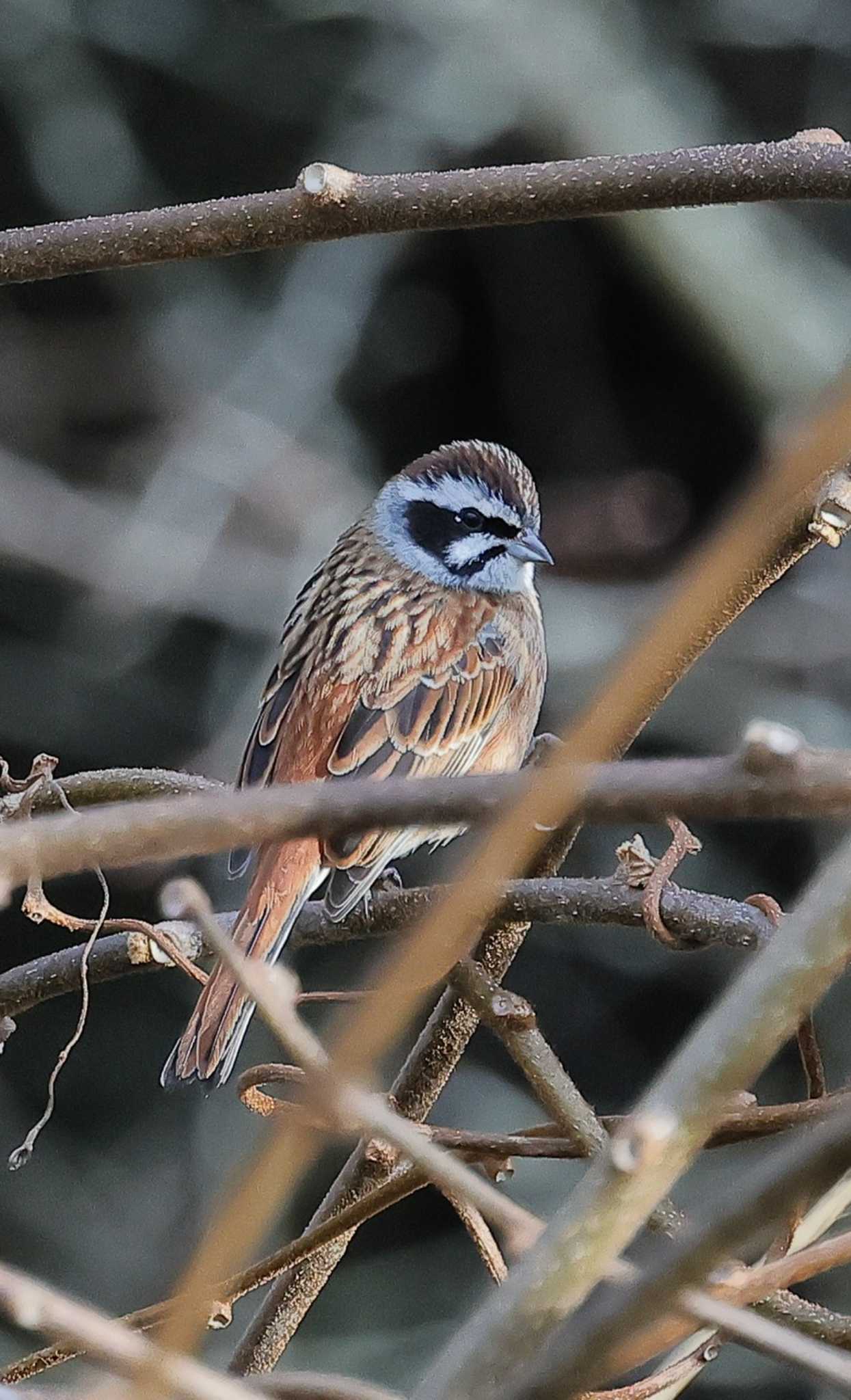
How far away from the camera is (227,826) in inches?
37.8

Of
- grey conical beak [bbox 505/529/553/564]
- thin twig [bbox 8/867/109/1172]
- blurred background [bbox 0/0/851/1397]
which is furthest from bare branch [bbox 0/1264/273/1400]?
blurred background [bbox 0/0/851/1397]

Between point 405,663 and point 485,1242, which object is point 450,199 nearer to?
point 485,1242

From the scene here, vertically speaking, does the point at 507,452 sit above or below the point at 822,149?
above

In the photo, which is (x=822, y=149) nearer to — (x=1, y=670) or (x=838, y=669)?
(x=838, y=669)

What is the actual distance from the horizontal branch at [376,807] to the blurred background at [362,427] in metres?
3.66

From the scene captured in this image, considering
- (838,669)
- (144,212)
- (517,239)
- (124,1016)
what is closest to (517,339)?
(517,239)

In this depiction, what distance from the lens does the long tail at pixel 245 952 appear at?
8.84 ft

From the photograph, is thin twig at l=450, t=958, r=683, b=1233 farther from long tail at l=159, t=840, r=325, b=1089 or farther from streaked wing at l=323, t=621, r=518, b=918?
streaked wing at l=323, t=621, r=518, b=918

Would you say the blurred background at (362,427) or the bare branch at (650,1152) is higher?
the blurred background at (362,427)

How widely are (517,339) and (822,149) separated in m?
3.74

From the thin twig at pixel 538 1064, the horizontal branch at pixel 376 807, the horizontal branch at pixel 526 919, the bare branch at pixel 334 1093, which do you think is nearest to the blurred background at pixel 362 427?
the horizontal branch at pixel 526 919

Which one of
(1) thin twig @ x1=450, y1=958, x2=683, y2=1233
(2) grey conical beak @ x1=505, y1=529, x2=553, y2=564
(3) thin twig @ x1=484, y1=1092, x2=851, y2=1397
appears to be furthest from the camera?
(2) grey conical beak @ x1=505, y1=529, x2=553, y2=564

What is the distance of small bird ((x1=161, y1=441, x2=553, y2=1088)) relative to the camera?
2979 mm

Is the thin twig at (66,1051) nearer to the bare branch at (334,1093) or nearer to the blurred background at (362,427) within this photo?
the bare branch at (334,1093)
